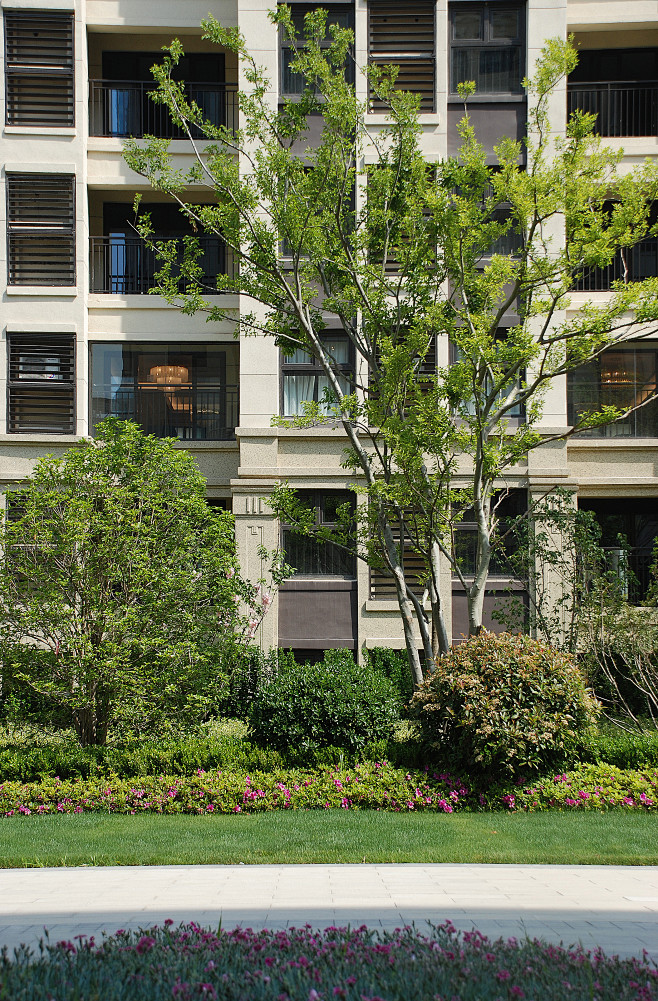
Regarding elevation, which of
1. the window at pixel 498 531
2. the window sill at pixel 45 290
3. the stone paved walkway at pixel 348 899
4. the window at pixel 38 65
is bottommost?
the stone paved walkway at pixel 348 899

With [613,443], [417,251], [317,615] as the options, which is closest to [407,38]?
[417,251]

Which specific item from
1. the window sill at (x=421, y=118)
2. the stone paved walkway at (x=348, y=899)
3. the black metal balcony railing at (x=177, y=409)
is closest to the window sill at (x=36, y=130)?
the black metal balcony railing at (x=177, y=409)

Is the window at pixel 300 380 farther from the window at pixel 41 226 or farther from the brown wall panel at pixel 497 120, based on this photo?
the brown wall panel at pixel 497 120

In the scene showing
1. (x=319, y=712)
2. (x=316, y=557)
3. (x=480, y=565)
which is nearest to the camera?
(x=319, y=712)

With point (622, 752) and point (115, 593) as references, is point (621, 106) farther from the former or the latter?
point (115, 593)

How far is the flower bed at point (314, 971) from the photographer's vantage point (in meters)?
4.02

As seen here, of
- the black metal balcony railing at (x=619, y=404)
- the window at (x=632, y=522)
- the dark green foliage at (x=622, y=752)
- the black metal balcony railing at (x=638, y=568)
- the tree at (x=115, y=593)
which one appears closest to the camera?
the dark green foliage at (x=622, y=752)

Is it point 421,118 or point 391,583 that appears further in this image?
point 421,118

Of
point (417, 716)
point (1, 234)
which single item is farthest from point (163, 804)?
point (1, 234)

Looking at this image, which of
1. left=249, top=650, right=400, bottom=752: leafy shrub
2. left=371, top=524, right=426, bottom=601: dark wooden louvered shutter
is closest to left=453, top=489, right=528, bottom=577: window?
left=371, top=524, right=426, bottom=601: dark wooden louvered shutter

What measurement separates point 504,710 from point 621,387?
1035 cm

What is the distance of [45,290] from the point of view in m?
17.9

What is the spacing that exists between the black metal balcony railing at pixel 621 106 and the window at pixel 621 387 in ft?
16.2

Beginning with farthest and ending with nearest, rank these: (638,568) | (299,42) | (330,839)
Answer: (638,568) → (299,42) → (330,839)
